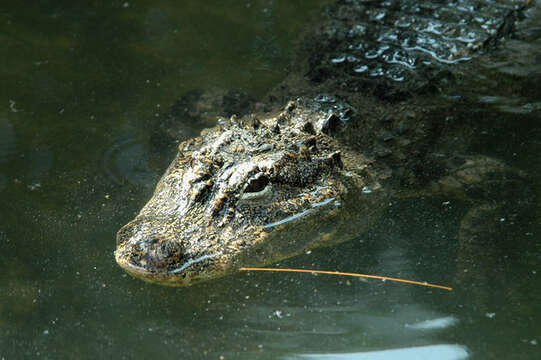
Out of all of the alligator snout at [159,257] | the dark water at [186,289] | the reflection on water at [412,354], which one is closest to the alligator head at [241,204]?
the alligator snout at [159,257]

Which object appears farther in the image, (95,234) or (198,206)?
(95,234)

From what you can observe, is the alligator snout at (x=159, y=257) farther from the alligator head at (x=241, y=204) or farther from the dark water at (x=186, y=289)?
the dark water at (x=186, y=289)

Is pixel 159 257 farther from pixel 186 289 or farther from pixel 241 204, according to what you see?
pixel 241 204

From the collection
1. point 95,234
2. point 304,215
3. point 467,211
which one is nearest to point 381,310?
point 304,215

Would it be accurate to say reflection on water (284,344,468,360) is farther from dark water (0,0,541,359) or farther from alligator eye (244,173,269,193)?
alligator eye (244,173,269,193)

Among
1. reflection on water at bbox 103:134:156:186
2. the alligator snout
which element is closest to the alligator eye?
the alligator snout

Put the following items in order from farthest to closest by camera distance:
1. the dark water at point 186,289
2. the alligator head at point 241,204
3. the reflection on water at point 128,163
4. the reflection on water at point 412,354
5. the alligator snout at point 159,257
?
the reflection on water at point 128,163 < the alligator head at point 241,204 < the alligator snout at point 159,257 < the dark water at point 186,289 < the reflection on water at point 412,354

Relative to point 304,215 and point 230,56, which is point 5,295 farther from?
point 230,56

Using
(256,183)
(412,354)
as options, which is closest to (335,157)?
(256,183)
